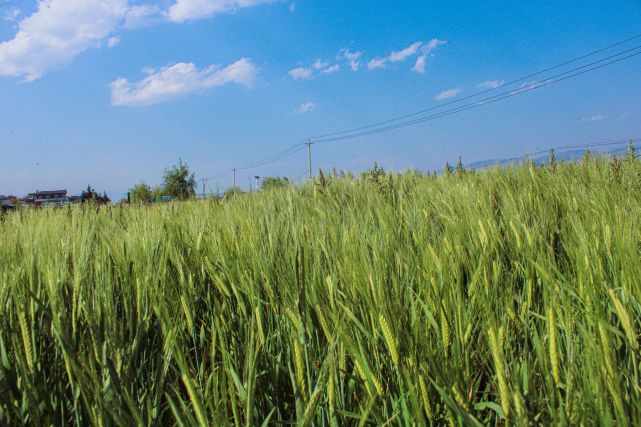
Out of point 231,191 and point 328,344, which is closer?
point 328,344

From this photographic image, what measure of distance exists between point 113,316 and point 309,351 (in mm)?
304

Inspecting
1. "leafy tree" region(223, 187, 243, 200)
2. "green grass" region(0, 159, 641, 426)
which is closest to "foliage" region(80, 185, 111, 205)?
"leafy tree" region(223, 187, 243, 200)

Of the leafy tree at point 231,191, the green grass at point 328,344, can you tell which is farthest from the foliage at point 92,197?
the green grass at point 328,344

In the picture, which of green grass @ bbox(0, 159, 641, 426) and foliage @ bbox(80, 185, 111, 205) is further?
foliage @ bbox(80, 185, 111, 205)

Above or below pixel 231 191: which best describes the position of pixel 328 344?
below

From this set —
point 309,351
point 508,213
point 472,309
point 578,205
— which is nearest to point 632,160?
point 578,205

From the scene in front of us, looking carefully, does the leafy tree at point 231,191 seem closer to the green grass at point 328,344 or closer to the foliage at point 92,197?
the foliage at point 92,197

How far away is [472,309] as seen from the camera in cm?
74

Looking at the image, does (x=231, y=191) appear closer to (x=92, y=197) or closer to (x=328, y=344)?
(x=92, y=197)

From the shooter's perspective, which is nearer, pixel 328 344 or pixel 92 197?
pixel 328 344

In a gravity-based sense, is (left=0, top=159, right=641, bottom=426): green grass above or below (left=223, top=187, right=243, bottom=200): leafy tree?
below

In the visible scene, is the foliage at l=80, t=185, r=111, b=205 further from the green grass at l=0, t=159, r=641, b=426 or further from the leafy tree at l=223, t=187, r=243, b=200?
the green grass at l=0, t=159, r=641, b=426

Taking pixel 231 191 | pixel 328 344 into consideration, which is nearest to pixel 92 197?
pixel 231 191

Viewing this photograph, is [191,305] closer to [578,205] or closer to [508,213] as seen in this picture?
[508,213]
